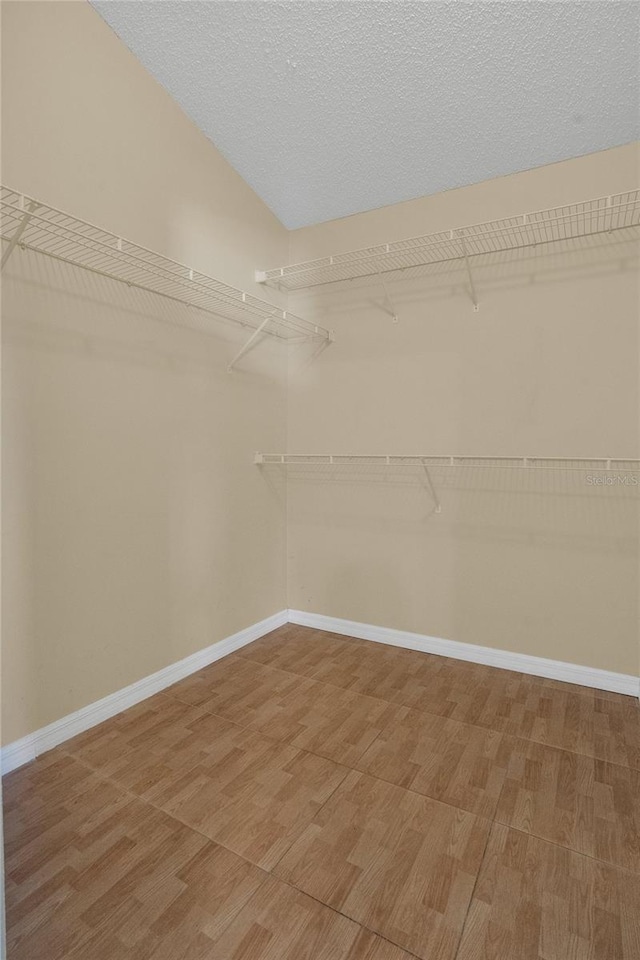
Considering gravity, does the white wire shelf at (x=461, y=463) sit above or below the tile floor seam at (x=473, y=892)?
above

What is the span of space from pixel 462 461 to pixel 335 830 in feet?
5.74

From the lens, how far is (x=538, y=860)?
1.37m

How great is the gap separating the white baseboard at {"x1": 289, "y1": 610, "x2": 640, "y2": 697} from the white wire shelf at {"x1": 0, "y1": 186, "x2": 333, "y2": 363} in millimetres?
1728

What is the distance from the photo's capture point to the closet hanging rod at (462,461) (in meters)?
2.26

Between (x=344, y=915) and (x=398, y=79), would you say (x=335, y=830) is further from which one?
(x=398, y=79)

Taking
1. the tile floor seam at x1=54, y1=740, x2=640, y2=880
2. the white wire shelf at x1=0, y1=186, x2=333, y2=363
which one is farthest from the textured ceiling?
the tile floor seam at x1=54, y1=740, x2=640, y2=880

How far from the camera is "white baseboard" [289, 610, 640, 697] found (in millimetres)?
2307

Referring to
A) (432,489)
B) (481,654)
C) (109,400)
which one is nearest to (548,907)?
(481,654)

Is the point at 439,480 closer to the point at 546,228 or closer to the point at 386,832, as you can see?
the point at 546,228

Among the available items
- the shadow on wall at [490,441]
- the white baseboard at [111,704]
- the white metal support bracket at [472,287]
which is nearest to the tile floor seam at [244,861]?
the white baseboard at [111,704]

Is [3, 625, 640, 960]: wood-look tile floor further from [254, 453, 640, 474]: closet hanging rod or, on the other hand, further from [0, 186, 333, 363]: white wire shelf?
[0, 186, 333, 363]: white wire shelf

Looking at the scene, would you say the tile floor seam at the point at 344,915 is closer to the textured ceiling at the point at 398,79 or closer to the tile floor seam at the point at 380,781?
the tile floor seam at the point at 380,781

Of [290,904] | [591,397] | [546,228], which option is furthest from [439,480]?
[290,904]

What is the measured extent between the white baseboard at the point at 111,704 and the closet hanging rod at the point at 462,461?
39.7 inches
